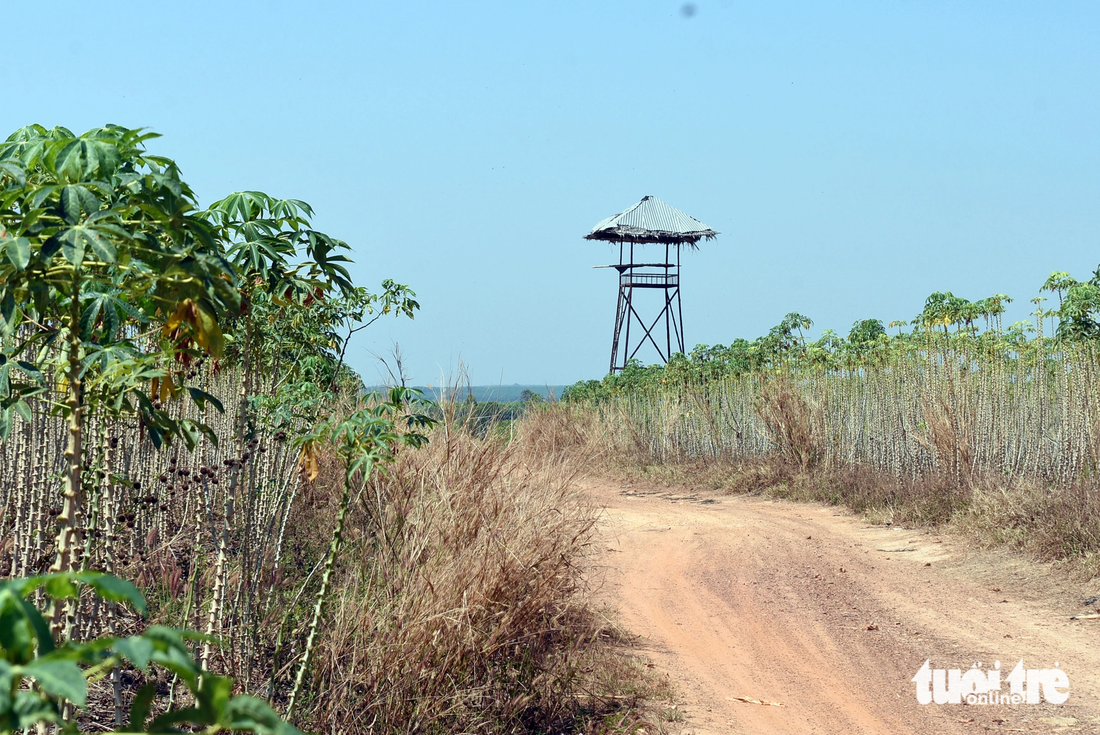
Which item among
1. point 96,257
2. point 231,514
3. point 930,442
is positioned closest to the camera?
point 96,257

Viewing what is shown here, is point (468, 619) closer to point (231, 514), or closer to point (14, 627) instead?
point (231, 514)

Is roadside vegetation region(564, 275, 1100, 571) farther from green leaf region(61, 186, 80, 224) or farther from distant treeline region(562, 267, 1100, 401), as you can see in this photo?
green leaf region(61, 186, 80, 224)

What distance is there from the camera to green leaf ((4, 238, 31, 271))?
1470 mm

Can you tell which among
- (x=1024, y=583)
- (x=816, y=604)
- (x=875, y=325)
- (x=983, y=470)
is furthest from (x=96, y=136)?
(x=875, y=325)

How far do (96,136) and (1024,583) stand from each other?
682 centimetres

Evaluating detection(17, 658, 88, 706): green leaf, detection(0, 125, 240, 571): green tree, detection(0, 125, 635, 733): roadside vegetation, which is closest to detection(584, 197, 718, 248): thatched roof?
detection(0, 125, 635, 733): roadside vegetation

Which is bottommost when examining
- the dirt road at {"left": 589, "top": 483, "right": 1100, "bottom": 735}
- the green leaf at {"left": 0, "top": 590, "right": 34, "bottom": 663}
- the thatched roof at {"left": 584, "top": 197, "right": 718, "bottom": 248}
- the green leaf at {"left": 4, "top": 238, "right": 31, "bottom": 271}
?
the dirt road at {"left": 589, "top": 483, "right": 1100, "bottom": 735}

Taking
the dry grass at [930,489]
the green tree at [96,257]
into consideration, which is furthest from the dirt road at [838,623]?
the green tree at [96,257]

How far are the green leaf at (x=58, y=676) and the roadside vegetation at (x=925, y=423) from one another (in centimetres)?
721

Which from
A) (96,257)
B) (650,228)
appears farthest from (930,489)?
(650,228)

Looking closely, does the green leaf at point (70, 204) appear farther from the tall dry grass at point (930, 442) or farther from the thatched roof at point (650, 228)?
the thatched roof at point (650, 228)

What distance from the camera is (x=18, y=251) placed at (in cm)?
149

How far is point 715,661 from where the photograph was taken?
5.15 m

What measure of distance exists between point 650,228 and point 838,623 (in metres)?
22.4
